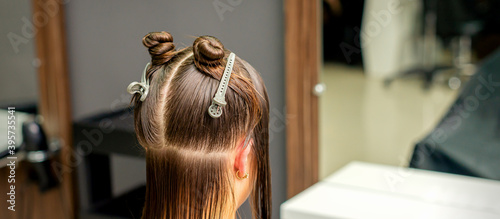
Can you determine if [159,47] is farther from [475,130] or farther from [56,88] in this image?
[56,88]

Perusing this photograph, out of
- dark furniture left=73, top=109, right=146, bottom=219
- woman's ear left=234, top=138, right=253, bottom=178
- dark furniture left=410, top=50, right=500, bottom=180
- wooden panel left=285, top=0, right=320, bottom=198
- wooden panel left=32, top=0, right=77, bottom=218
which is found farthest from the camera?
wooden panel left=32, top=0, right=77, bottom=218

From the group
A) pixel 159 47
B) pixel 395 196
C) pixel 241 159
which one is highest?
pixel 159 47

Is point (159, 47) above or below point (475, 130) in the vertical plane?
above

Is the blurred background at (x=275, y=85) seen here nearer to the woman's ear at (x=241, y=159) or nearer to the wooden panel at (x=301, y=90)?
the wooden panel at (x=301, y=90)

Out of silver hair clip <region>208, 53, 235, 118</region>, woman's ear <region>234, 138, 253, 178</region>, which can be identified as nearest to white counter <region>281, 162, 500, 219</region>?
woman's ear <region>234, 138, 253, 178</region>

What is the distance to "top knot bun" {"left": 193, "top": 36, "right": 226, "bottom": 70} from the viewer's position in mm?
824

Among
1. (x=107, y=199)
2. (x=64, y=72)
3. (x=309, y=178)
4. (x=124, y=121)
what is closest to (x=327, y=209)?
(x=309, y=178)

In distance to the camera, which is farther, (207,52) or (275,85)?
(275,85)

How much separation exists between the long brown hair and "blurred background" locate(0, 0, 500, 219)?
0.17 meters

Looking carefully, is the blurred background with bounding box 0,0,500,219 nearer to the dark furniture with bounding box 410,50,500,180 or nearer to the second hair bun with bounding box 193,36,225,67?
the dark furniture with bounding box 410,50,500,180

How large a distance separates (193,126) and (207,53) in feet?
0.50

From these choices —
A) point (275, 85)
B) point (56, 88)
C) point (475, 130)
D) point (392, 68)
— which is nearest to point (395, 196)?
point (475, 130)

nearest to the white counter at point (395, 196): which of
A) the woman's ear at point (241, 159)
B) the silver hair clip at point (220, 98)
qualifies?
the woman's ear at point (241, 159)

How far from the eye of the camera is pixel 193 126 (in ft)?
2.83
